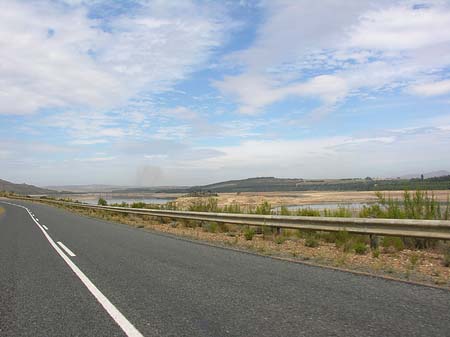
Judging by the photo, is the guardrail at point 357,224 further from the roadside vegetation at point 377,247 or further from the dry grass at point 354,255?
the dry grass at point 354,255

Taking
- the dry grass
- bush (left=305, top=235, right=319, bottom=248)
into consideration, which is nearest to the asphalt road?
the dry grass

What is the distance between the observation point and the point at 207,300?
5363 mm

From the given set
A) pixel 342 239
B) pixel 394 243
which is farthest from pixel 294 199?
pixel 394 243

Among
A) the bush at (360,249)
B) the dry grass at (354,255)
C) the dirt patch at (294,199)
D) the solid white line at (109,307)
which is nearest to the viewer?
the solid white line at (109,307)

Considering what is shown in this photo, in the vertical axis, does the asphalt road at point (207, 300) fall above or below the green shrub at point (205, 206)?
below

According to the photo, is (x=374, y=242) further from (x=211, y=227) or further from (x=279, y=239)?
(x=211, y=227)

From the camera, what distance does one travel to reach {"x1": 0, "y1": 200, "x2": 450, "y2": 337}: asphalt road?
14.1 feet

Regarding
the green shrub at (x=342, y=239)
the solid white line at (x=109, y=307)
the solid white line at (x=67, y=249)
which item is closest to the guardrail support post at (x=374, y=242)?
the green shrub at (x=342, y=239)

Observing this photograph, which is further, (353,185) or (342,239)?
(353,185)

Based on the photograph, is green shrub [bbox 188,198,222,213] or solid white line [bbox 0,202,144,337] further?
green shrub [bbox 188,198,222,213]

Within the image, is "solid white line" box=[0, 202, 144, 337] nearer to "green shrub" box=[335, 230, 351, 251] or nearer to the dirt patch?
"green shrub" box=[335, 230, 351, 251]

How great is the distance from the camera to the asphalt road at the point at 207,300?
4.29m

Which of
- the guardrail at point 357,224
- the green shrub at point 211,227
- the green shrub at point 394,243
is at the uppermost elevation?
the guardrail at point 357,224

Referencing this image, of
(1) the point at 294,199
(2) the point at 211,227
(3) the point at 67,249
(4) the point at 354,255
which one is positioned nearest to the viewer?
(4) the point at 354,255
